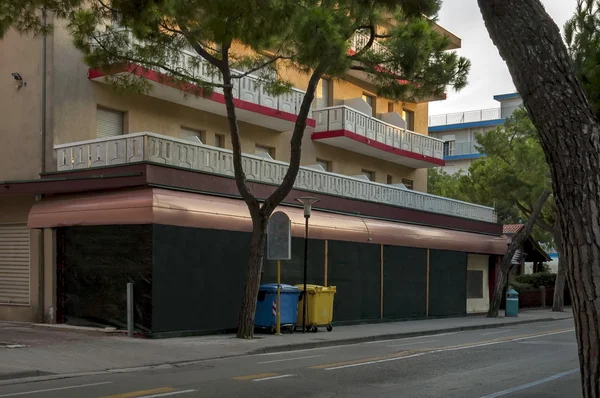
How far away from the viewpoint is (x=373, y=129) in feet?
97.7

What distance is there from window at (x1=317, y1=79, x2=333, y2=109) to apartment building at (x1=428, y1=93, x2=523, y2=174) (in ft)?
150

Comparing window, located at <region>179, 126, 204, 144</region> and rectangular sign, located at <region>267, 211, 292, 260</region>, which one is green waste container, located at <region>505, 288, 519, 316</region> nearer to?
window, located at <region>179, 126, 204, 144</region>

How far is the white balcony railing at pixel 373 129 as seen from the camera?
27.7m

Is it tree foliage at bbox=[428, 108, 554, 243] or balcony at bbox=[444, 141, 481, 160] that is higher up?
balcony at bbox=[444, 141, 481, 160]

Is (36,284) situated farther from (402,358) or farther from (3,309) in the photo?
(402,358)

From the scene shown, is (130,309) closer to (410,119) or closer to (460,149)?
(410,119)

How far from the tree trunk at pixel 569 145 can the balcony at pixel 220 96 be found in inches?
550

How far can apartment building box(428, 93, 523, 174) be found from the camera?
7369cm

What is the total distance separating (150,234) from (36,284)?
428cm

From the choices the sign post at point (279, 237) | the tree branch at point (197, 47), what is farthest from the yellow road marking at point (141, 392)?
the tree branch at point (197, 47)

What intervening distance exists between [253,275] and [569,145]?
1357cm

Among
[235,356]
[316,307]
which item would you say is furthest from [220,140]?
[235,356]

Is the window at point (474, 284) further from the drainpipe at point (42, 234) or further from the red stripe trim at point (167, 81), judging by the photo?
the drainpipe at point (42, 234)

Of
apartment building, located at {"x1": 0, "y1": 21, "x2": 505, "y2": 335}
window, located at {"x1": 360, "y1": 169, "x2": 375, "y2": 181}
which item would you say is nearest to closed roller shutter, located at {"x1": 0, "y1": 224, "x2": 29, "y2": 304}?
apartment building, located at {"x1": 0, "y1": 21, "x2": 505, "y2": 335}
